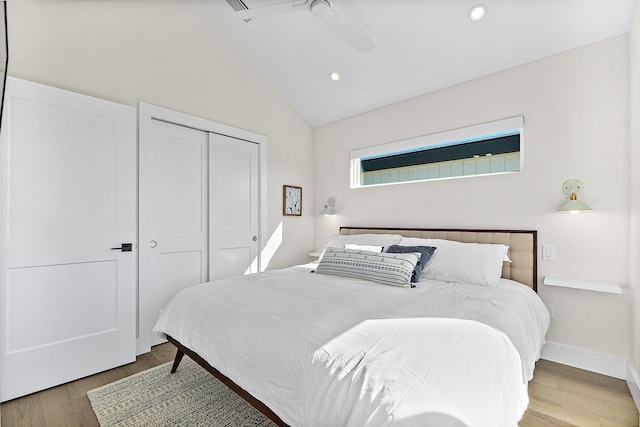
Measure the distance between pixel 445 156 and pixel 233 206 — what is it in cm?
249

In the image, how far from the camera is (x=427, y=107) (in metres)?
3.35

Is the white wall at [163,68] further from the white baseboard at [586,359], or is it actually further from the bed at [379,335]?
the white baseboard at [586,359]

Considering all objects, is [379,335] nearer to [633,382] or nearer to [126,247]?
[633,382]

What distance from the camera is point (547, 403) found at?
1.93m

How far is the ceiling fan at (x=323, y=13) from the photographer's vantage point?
6.77 feet

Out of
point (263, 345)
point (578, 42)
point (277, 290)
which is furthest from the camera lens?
point (578, 42)

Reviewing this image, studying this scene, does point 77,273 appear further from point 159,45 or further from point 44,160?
point 159,45

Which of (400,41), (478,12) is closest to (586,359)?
(478,12)

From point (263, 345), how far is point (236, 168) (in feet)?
8.59

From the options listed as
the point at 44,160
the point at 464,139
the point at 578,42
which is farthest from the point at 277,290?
the point at 578,42

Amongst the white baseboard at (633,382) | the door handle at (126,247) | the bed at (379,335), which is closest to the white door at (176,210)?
the door handle at (126,247)

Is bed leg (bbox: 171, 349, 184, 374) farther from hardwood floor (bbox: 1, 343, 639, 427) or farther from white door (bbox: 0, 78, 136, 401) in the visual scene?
white door (bbox: 0, 78, 136, 401)

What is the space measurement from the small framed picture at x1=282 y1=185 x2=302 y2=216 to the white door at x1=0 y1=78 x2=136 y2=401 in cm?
191

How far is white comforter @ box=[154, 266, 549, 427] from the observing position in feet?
3.27
